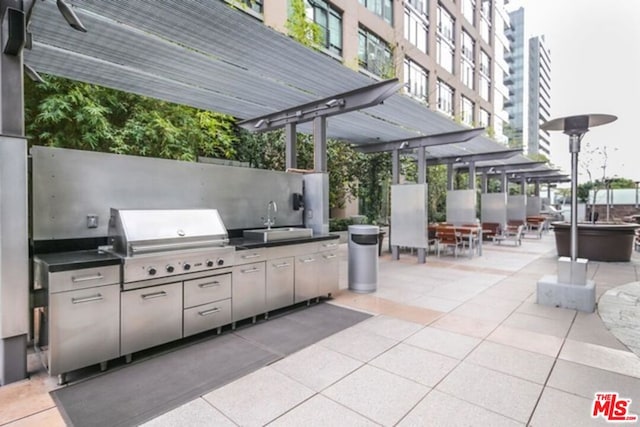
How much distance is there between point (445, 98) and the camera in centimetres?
2005

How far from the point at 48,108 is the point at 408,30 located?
1580cm

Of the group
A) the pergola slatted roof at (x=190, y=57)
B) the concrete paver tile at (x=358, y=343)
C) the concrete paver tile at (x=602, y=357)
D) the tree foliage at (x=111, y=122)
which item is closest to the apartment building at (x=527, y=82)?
the tree foliage at (x=111, y=122)

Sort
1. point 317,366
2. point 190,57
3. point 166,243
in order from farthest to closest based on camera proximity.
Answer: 1. point 190,57
2. point 166,243
3. point 317,366

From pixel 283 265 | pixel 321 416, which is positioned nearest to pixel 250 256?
pixel 283 265

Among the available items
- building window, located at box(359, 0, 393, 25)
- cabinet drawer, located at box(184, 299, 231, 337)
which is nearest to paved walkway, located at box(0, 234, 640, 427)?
cabinet drawer, located at box(184, 299, 231, 337)

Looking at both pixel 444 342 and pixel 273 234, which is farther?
pixel 273 234

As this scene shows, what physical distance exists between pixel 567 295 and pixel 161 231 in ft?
16.3

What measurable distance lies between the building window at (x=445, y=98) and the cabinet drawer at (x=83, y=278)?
19401 millimetres

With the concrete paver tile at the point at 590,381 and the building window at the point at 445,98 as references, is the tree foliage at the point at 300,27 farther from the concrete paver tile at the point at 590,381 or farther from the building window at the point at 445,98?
the building window at the point at 445,98

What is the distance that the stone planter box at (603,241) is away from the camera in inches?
305

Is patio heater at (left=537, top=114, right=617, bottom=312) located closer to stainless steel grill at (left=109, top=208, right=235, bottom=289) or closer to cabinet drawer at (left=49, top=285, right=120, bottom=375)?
stainless steel grill at (left=109, top=208, right=235, bottom=289)

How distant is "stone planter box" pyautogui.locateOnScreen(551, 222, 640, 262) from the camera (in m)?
7.75

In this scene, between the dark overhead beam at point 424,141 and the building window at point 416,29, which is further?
the building window at point 416,29

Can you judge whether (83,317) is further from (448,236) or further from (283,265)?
(448,236)
